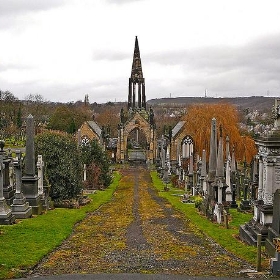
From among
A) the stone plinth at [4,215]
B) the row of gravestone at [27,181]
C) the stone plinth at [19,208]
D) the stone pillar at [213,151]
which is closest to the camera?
the stone plinth at [4,215]

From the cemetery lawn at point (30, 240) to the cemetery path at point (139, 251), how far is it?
0.28 meters

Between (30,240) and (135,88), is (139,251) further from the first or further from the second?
(135,88)

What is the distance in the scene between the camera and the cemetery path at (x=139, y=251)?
9000 mm

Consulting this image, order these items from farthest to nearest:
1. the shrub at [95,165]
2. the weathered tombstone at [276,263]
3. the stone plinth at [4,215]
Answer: the shrub at [95,165] → the stone plinth at [4,215] → the weathered tombstone at [276,263]

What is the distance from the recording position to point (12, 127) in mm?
63375

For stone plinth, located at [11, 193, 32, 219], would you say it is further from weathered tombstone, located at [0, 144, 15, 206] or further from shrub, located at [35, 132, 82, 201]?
shrub, located at [35, 132, 82, 201]

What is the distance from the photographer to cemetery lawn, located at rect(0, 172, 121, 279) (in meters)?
9.09

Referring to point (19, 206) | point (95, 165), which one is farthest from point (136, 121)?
point (19, 206)

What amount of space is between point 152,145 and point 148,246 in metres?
52.6

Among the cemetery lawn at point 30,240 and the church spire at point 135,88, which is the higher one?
the church spire at point 135,88

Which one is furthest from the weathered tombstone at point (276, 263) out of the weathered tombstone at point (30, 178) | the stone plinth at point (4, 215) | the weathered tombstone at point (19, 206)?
the weathered tombstone at point (30, 178)

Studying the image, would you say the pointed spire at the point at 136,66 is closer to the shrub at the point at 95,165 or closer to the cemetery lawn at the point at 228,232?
the shrub at the point at 95,165

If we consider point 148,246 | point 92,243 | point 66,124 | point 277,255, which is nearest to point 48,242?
point 92,243

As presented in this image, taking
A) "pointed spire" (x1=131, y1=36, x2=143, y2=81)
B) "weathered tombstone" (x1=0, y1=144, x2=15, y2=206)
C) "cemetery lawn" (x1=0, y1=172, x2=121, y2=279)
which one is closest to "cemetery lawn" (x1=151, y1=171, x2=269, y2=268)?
"cemetery lawn" (x1=0, y1=172, x2=121, y2=279)
